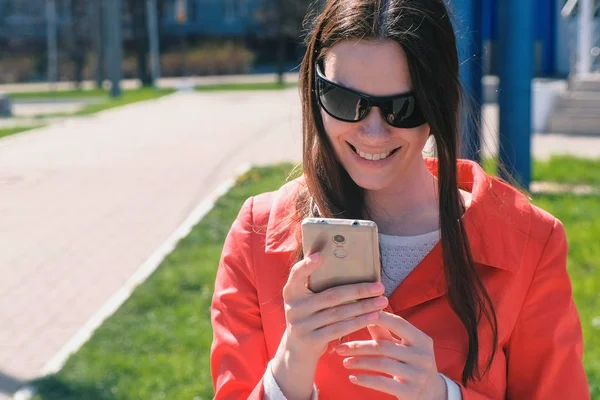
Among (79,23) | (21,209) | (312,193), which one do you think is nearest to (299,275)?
(312,193)

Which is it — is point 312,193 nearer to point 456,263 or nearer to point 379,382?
point 456,263

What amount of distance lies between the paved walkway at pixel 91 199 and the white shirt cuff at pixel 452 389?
9.60 feet

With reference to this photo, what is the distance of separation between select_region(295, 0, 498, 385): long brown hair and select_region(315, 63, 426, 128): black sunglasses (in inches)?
0.9

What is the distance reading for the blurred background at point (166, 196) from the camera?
525cm

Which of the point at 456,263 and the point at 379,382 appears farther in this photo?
the point at 456,263

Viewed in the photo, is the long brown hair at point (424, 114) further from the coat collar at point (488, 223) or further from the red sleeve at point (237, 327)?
the red sleeve at point (237, 327)

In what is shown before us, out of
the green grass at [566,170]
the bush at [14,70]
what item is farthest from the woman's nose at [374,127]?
the bush at [14,70]

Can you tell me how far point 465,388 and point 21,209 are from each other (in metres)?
9.13

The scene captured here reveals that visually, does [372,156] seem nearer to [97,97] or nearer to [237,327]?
[237,327]

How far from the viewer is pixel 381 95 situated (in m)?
1.86

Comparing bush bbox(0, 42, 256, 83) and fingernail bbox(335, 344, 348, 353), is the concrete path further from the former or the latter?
bush bbox(0, 42, 256, 83)

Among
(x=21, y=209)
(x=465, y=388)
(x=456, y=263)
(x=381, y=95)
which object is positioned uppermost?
(x=381, y=95)

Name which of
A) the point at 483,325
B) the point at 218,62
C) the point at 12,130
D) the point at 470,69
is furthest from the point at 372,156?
the point at 218,62

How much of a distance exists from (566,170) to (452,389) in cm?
958
